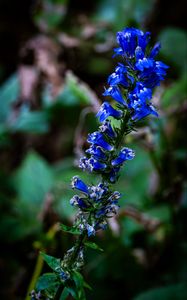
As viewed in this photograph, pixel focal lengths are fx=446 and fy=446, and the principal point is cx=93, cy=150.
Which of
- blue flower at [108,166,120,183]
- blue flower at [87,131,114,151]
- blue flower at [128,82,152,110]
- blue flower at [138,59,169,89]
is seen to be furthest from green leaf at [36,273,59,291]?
blue flower at [138,59,169,89]

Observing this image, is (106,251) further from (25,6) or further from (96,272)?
(25,6)

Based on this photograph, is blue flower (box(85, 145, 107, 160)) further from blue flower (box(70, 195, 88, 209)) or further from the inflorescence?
blue flower (box(70, 195, 88, 209))

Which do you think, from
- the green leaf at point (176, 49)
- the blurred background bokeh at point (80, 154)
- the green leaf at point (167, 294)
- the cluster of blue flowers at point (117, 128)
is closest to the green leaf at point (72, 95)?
the blurred background bokeh at point (80, 154)

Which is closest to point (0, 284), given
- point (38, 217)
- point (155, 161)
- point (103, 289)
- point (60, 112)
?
point (38, 217)

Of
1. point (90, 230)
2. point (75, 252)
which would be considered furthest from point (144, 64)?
point (75, 252)

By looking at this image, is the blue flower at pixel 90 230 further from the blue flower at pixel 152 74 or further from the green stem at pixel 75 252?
the blue flower at pixel 152 74

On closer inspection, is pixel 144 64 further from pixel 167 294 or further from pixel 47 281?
pixel 167 294
